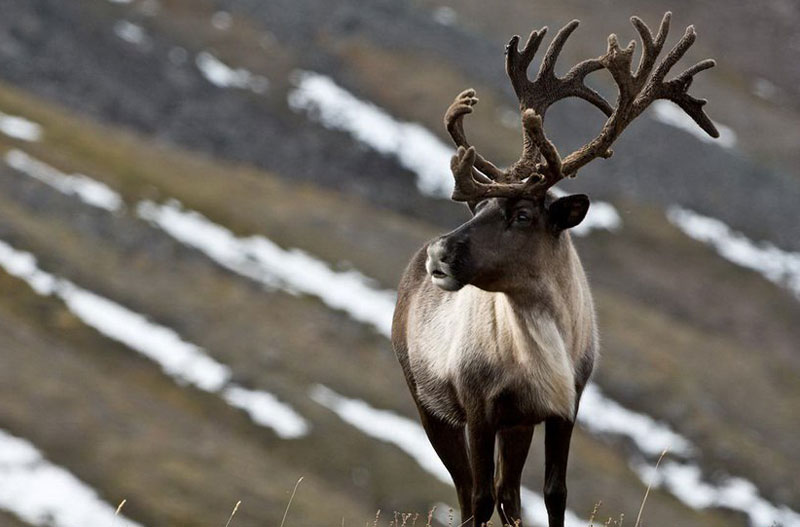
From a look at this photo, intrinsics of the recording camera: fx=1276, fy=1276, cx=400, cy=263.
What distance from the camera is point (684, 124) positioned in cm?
7656

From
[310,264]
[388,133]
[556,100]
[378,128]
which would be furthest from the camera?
[378,128]

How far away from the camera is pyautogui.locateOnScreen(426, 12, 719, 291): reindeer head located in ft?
34.7

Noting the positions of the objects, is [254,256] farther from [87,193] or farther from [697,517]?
[697,517]

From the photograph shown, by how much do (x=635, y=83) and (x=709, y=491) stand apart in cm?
3793

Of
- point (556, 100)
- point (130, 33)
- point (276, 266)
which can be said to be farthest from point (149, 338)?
point (556, 100)

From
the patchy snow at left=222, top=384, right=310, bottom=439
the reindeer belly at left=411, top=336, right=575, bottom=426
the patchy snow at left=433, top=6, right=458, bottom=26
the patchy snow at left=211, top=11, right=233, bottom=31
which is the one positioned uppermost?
the patchy snow at left=433, top=6, right=458, bottom=26

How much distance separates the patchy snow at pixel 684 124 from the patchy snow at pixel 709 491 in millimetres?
31659

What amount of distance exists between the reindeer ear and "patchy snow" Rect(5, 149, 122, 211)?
154ft

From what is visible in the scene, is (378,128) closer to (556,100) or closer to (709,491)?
(709,491)

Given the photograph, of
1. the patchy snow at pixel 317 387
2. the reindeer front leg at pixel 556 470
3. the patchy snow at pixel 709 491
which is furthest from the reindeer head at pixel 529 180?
the patchy snow at pixel 709 491

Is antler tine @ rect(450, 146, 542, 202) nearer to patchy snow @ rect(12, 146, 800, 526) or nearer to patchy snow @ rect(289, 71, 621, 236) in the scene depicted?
patchy snow @ rect(12, 146, 800, 526)

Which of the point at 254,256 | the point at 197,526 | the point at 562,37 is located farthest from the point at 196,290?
the point at 562,37

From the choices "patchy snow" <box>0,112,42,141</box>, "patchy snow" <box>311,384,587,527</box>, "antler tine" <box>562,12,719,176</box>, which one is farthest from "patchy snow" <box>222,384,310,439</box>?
"antler tine" <box>562,12,719,176</box>

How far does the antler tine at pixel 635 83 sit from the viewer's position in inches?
447
